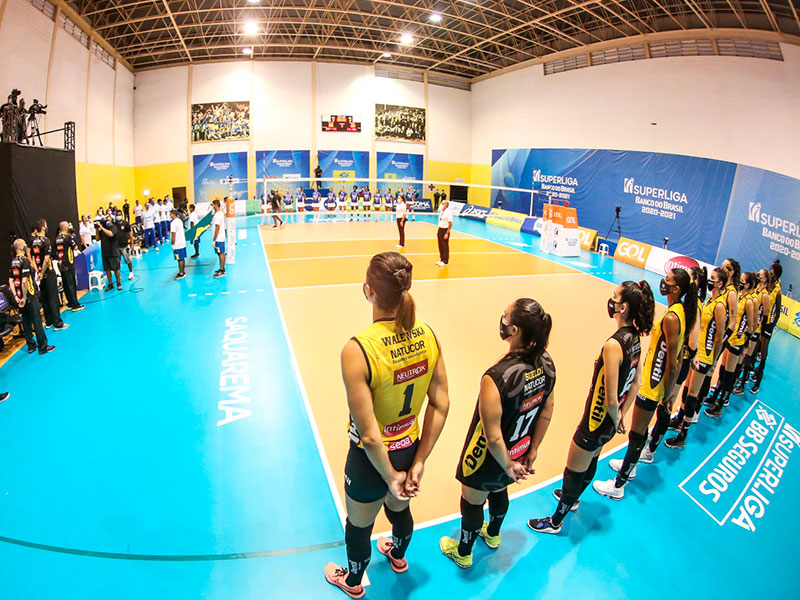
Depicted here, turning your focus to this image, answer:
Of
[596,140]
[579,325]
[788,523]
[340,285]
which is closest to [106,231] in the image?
[340,285]

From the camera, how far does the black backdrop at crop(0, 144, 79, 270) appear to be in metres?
9.46

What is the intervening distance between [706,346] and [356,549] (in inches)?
177

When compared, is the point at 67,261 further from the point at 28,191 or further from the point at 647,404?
the point at 647,404

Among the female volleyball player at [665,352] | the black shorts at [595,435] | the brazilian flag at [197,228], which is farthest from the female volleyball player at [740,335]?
the brazilian flag at [197,228]

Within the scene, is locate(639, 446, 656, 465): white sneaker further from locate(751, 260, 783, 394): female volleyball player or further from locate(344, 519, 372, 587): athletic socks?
locate(344, 519, 372, 587): athletic socks

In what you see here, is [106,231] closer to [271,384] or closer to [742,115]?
[271,384]

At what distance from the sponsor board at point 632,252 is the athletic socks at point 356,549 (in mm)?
16138

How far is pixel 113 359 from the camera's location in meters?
7.12

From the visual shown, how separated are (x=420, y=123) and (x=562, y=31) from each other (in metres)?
11.6

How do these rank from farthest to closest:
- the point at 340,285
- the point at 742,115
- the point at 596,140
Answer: the point at 596,140 < the point at 742,115 < the point at 340,285

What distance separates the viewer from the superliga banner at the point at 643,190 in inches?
659

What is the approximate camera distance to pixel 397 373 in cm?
230

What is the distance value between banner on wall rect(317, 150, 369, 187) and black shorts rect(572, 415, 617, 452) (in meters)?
29.0

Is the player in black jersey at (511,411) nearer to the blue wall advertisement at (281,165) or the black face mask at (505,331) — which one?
the black face mask at (505,331)
